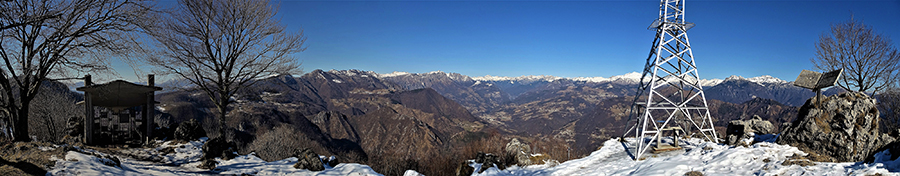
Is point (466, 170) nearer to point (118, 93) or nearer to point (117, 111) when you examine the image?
point (118, 93)

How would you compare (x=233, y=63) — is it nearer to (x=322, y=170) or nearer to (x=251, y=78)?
(x=251, y=78)

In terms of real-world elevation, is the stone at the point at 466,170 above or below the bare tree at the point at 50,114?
below

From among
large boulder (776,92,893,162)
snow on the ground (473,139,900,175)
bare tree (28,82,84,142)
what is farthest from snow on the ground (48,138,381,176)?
bare tree (28,82,84,142)

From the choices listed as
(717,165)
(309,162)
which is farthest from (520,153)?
(309,162)

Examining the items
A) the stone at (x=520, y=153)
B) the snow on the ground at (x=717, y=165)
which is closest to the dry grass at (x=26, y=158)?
the snow on the ground at (x=717, y=165)

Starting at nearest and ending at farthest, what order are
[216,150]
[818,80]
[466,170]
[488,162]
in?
[818,80] < [216,150] < [488,162] < [466,170]

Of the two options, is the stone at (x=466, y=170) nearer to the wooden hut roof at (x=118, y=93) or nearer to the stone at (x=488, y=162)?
the stone at (x=488, y=162)
